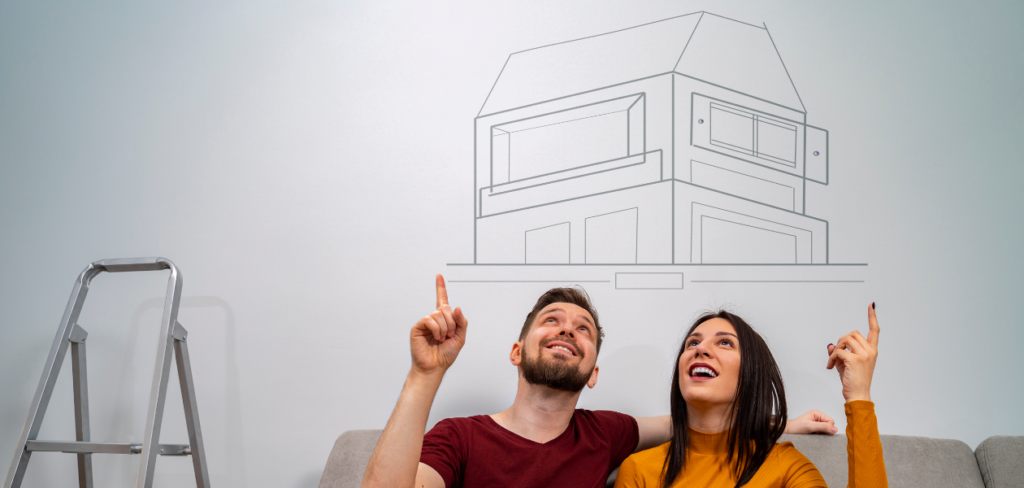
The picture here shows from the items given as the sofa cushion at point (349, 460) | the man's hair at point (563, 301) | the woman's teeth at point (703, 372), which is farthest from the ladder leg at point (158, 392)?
the woman's teeth at point (703, 372)

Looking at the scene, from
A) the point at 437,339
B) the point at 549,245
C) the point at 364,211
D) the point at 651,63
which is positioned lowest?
the point at 437,339

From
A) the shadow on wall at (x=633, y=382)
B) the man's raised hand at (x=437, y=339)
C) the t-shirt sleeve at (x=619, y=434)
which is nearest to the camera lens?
the man's raised hand at (x=437, y=339)

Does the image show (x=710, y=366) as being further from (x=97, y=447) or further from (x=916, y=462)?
(x=97, y=447)

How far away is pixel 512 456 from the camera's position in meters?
1.45

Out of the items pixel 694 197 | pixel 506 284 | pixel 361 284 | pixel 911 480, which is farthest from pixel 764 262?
pixel 361 284

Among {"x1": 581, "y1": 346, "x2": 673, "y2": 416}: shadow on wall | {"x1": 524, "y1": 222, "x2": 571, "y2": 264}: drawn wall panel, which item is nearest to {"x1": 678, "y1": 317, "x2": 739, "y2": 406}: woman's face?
{"x1": 581, "y1": 346, "x2": 673, "y2": 416}: shadow on wall

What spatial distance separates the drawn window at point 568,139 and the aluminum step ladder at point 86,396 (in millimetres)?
1115

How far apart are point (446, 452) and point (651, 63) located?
1.47 m

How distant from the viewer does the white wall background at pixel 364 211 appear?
1872mm

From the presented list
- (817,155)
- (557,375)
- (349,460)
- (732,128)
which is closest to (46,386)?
(349,460)

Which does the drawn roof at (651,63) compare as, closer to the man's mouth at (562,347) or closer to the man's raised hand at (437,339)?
the man's mouth at (562,347)

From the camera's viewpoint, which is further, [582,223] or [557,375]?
[582,223]

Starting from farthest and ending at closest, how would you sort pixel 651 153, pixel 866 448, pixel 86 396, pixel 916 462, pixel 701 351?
pixel 651 153, pixel 86 396, pixel 916 462, pixel 701 351, pixel 866 448

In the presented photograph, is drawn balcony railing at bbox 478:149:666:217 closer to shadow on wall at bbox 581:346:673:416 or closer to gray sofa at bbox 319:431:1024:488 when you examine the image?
shadow on wall at bbox 581:346:673:416
